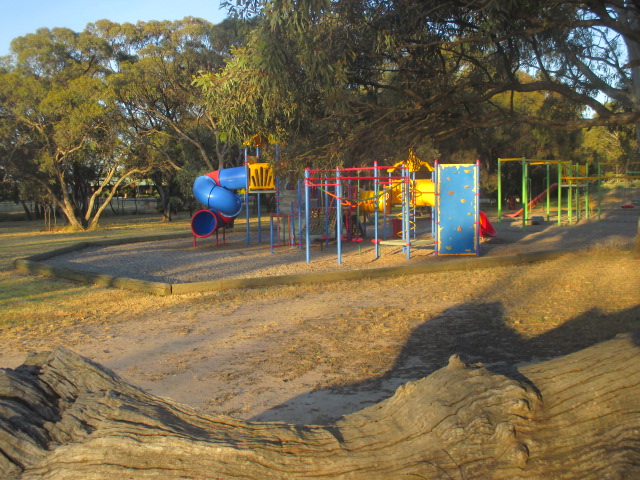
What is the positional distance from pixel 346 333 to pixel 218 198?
13.4 m

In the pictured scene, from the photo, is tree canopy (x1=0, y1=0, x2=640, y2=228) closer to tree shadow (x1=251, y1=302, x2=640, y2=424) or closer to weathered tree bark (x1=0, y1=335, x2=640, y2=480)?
tree shadow (x1=251, y1=302, x2=640, y2=424)

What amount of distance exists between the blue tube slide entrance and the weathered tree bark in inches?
670

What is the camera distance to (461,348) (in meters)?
6.54

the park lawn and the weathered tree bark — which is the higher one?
the weathered tree bark

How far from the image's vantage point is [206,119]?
28734 mm

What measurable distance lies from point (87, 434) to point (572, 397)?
2206mm

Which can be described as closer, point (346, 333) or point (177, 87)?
point (346, 333)

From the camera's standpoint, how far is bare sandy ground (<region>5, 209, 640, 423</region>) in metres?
5.39

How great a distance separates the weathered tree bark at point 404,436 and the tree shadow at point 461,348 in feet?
4.87

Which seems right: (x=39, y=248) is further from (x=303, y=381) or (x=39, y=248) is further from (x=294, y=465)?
(x=294, y=465)

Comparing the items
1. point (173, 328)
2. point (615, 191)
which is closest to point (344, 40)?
point (173, 328)

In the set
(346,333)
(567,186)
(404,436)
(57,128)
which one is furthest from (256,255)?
(57,128)

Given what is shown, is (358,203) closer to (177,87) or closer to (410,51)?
(410,51)

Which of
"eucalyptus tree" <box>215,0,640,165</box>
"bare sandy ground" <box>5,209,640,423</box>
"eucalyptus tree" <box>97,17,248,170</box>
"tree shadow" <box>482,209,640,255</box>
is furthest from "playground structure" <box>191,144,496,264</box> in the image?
"eucalyptus tree" <box>97,17,248,170</box>
